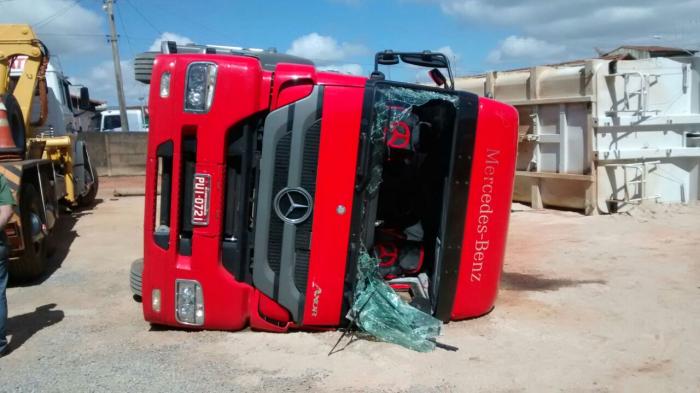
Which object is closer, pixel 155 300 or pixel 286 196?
pixel 286 196

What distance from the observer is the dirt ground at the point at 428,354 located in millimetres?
3682

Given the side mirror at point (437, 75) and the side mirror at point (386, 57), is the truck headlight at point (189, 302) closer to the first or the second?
the side mirror at point (386, 57)

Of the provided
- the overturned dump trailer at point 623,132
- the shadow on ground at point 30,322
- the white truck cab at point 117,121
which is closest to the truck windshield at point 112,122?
the white truck cab at point 117,121

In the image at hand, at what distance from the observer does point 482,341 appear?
4.33m

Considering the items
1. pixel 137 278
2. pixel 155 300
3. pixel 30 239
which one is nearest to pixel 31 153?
pixel 30 239

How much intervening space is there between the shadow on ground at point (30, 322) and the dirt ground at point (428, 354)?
2 cm

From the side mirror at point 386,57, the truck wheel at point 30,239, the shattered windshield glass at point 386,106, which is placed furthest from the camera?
the truck wheel at point 30,239

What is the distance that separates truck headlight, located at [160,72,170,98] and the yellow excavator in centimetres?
268

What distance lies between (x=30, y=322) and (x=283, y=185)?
247cm

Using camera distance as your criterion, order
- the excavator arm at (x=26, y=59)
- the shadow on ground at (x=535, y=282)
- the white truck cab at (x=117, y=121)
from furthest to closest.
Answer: the white truck cab at (x=117, y=121) < the excavator arm at (x=26, y=59) < the shadow on ground at (x=535, y=282)

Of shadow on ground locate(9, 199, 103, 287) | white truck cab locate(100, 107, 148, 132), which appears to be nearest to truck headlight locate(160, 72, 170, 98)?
shadow on ground locate(9, 199, 103, 287)

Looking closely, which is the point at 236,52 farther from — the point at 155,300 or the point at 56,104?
the point at 56,104

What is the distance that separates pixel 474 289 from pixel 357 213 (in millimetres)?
1125

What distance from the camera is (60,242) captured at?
27.6ft
